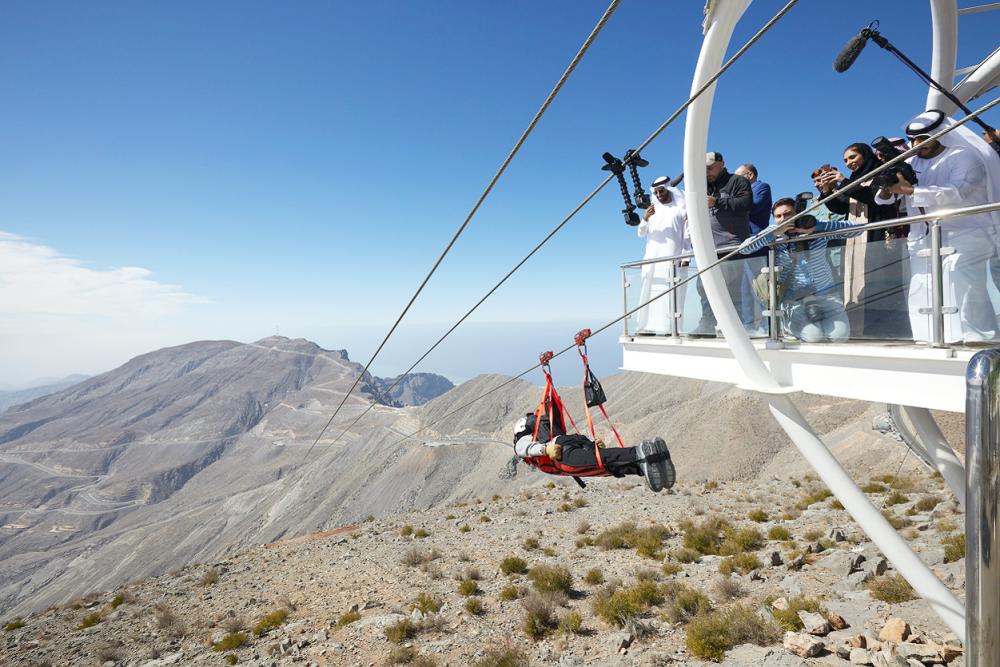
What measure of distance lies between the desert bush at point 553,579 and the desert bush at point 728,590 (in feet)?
10.6

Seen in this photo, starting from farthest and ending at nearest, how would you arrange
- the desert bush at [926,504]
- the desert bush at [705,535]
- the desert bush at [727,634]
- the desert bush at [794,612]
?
1. the desert bush at [926,504]
2. the desert bush at [705,535]
3. the desert bush at [794,612]
4. the desert bush at [727,634]

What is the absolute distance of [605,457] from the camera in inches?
271

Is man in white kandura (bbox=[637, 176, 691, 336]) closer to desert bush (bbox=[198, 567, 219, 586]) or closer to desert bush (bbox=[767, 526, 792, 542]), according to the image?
desert bush (bbox=[767, 526, 792, 542])

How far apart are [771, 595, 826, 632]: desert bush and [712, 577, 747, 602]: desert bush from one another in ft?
4.09

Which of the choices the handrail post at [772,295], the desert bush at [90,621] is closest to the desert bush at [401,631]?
the handrail post at [772,295]

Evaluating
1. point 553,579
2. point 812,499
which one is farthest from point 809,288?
point 812,499

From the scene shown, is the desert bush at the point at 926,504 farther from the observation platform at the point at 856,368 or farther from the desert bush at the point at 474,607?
the desert bush at the point at 474,607

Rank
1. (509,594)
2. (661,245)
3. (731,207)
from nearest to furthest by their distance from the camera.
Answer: (731,207), (661,245), (509,594)

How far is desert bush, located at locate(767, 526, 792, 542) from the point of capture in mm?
12742

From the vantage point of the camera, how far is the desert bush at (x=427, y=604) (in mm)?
11359

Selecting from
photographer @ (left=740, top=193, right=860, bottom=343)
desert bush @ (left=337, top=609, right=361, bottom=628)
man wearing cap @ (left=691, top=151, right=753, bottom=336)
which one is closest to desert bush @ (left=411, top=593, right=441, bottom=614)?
desert bush @ (left=337, top=609, right=361, bottom=628)

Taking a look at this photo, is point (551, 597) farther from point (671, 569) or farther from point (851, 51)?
point (851, 51)

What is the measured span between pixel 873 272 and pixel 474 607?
10323 mm

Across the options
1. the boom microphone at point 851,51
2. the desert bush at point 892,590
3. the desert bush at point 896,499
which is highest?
the boom microphone at point 851,51
